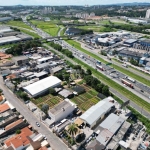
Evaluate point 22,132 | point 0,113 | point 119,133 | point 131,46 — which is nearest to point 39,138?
point 22,132

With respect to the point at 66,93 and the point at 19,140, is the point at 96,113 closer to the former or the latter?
the point at 66,93

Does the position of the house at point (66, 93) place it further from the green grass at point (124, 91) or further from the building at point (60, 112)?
the green grass at point (124, 91)

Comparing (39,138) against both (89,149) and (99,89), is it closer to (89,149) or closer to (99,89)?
(89,149)

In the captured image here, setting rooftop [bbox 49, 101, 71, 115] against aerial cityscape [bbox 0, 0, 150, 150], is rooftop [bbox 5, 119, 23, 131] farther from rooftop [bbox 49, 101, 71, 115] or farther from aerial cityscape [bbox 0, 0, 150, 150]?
rooftop [bbox 49, 101, 71, 115]

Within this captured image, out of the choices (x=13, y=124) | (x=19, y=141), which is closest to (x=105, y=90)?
(x=13, y=124)

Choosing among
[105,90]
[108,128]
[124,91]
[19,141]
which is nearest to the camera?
[19,141]

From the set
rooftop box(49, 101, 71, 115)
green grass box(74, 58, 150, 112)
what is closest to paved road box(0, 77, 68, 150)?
rooftop box(49, 101, 71, 115)
